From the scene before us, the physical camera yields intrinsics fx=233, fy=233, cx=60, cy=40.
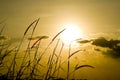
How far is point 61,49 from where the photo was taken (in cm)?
558

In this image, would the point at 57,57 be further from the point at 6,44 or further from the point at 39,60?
the point at 6,44

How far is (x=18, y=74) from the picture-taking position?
4902 millimetres

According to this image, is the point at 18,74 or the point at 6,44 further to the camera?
the point at 6,44

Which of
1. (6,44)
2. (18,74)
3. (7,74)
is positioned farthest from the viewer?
(6,44)

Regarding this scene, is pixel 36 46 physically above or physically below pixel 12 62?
above

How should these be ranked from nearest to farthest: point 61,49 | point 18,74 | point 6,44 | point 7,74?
point 18,74 → point 7,74 → point 61,49 → point 6,44

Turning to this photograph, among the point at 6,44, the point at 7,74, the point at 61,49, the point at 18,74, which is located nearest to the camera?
the point at 18,74

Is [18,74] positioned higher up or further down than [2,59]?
further down

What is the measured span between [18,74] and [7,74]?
454 mm

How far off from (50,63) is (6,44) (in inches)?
60.0

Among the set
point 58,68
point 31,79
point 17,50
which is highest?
point 17,50

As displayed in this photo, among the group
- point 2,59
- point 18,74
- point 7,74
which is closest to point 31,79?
point 18,74

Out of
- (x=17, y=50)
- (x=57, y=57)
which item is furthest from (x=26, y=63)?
(x=57, y=57)

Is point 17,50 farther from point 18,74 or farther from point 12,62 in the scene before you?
point 18,74
